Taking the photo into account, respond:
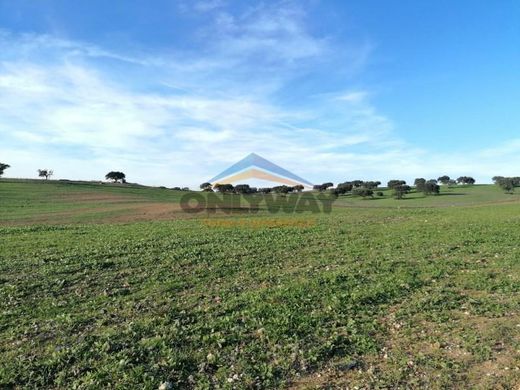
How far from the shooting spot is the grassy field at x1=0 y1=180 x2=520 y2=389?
674cm

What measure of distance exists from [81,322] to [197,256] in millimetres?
7662

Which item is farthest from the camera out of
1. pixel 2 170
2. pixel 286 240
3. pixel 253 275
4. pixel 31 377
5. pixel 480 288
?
pixel 2 170

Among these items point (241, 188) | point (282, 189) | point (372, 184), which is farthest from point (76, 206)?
point (372, 184)

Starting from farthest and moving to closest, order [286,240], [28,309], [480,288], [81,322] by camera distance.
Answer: [286,240], [480,288], [28,309], [81,322]

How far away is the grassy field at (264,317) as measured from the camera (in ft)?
22.1

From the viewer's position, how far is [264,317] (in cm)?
916

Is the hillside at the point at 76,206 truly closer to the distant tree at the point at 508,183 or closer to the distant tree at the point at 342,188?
the distant tree at the point at 508,183

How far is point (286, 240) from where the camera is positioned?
21344 mm

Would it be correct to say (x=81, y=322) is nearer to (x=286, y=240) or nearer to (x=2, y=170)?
(x=286, y=240)

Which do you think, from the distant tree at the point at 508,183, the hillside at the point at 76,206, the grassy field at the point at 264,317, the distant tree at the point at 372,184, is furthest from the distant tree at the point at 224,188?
the distant tree at the point at 508,183

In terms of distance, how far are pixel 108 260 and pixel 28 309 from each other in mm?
5869

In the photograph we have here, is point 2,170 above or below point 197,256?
above

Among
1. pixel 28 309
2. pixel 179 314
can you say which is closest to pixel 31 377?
pixel 179 314

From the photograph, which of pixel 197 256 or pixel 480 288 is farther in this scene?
pixel 197 256
